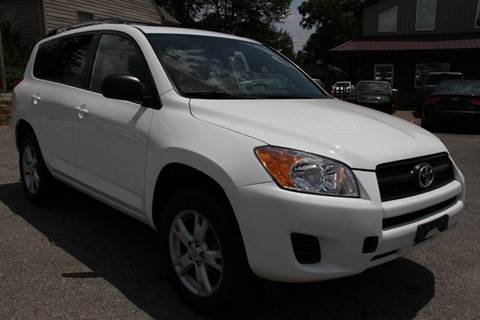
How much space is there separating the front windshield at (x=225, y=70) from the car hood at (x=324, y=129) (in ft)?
0.67

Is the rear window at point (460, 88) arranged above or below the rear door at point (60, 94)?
below

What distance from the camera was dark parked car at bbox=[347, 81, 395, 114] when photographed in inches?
680

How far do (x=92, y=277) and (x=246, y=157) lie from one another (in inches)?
63.9

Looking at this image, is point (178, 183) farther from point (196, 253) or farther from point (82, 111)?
point (82, 111)

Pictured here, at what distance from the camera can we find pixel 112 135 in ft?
11.2

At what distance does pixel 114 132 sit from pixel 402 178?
76.6 inches

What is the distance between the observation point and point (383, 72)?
27875 millimetres

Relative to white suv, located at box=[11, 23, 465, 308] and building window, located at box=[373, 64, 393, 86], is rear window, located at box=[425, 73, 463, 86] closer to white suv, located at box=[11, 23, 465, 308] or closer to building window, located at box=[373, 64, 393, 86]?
building window, located at box=[373, 64, 393, 86]

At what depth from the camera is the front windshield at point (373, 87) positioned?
18.2 m

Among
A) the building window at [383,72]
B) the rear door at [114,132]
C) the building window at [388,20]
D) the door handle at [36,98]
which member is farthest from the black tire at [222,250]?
the building window at [388,20]

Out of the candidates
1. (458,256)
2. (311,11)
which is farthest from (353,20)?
(458,256)

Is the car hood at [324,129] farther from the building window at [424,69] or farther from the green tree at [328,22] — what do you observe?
the green tree at [328,22]

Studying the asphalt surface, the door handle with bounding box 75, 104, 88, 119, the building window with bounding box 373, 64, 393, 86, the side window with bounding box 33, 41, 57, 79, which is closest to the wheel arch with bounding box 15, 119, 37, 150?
the side window with bounding box 33, 41, 57, 79

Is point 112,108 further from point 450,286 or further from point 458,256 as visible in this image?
point 458,256
